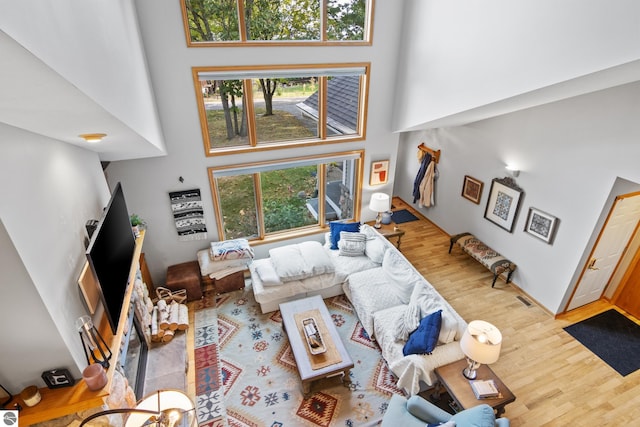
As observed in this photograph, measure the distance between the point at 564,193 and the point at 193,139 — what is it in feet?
17.1

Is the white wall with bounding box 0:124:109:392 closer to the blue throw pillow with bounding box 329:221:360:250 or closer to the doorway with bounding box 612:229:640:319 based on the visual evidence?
the blue throw pillow with bounding box 329:221:360:250

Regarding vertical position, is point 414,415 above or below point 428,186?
below

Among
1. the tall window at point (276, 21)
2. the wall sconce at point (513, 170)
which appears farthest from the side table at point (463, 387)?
the tall window at point (276, 21)

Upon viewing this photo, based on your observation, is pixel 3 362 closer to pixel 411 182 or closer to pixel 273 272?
pixel 273 272

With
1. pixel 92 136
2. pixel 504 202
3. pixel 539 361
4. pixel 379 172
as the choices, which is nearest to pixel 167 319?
pixel 92 136

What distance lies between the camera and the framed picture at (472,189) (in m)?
6.09

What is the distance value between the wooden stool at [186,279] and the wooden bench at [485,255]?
456 centimetres

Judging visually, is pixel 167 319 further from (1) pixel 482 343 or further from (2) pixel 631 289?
(2) pixel 631 289

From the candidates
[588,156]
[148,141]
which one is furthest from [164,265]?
[588,156]

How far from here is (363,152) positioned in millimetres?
5875

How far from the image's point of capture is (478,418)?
2.81 m

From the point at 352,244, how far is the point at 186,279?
8.70ft

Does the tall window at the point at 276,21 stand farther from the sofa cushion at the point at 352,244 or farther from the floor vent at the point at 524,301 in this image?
the floor vent at the point at 524,301

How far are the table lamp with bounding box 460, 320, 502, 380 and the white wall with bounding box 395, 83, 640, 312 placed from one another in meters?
2.24
